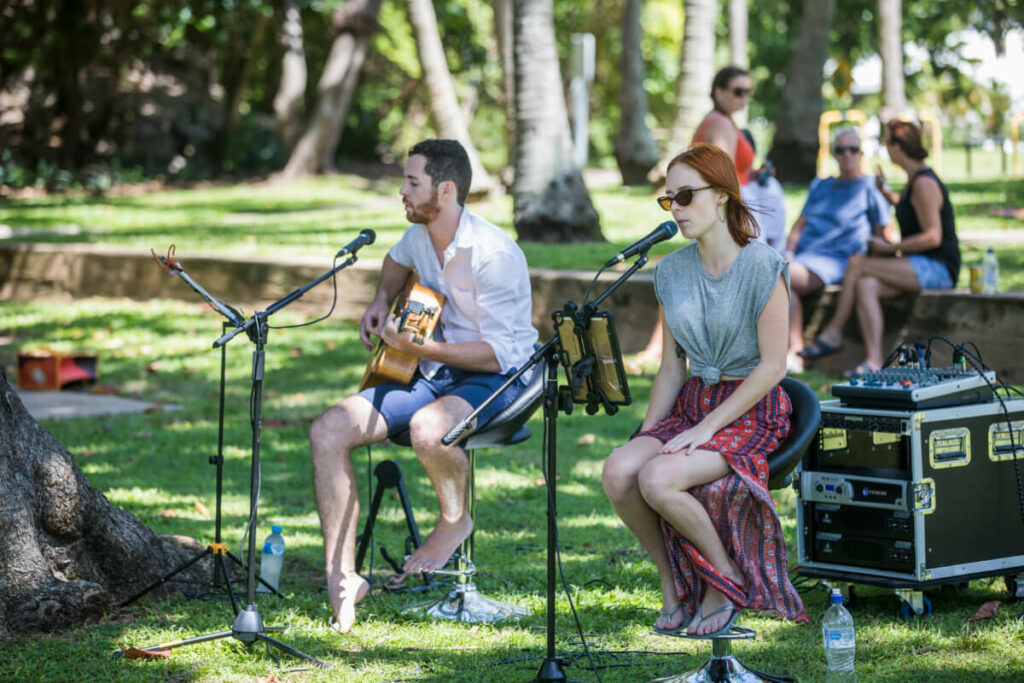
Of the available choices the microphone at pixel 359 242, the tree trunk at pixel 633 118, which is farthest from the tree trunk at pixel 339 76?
the microphone at pixel 359 242

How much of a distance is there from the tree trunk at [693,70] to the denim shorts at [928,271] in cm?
874

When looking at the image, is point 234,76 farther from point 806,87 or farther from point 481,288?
point 481,288

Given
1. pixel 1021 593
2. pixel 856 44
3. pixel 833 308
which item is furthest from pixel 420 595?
pixel 856 44

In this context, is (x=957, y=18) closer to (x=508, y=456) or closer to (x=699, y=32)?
(x=699, y=32)

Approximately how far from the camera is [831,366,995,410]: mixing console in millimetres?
4930

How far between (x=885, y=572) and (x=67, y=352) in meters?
7.56

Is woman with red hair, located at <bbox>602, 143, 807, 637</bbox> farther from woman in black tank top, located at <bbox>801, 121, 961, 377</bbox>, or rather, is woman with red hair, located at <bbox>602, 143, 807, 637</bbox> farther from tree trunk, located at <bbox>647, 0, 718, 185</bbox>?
tree trunk, located at <bbox>647, 0, 718, 185</bbox>

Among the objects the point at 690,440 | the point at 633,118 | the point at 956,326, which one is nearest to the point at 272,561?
the point at 690,440

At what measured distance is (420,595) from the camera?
560cm

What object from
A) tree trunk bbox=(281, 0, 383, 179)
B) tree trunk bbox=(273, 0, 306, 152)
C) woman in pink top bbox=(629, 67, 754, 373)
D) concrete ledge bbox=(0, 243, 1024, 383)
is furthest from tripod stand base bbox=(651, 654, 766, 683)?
tree trunk bbox=(273, 0, 306, 152)

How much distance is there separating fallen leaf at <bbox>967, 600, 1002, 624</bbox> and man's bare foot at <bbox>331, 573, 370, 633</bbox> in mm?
2276

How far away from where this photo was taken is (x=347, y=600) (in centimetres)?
515

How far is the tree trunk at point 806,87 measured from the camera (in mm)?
18841

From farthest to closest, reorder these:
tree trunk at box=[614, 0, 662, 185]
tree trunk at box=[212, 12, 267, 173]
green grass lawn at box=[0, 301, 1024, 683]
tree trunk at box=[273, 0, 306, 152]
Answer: tree trunk at box=[212, 12, 267, 173]
tree trunk at box=[273, 0, 306, 152]
tree trunk at box=[614, 0, 662, 185]
green grass lawn at box=[0, 301, 1024, 683]
